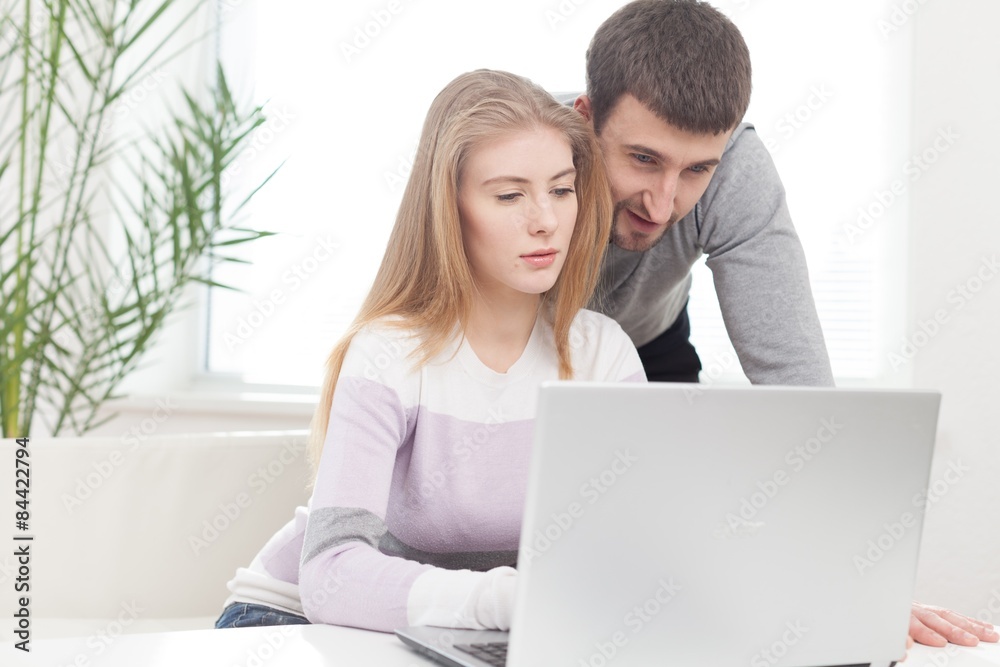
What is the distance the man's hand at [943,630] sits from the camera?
95 centimetres

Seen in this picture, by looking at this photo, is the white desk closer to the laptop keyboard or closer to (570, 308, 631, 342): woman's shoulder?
the laptop keyboard

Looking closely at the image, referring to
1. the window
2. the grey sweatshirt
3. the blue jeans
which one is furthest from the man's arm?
the window

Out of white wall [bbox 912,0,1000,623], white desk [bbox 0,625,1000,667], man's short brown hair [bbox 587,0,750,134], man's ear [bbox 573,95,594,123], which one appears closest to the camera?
white desk [bbox 0,625,1000,667]

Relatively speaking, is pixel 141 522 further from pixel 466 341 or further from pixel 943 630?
pixel 943 630

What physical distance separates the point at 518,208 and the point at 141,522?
82cm

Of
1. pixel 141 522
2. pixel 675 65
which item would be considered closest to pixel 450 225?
pixel 675 65

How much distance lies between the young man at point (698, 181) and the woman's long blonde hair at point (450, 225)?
74 millimetres

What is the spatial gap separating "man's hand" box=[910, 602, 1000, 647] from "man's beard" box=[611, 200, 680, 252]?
24.5 inches

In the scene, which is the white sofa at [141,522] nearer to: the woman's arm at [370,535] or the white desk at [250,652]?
the woman's arm at [370,535]

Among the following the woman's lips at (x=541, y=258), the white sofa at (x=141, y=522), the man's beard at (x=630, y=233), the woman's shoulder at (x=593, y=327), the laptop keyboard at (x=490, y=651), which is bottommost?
the white sofa at (x=141, y=522)

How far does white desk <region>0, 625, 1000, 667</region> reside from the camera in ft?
2.60

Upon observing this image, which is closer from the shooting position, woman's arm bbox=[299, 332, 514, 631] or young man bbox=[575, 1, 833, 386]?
woman's arm bbox=[299, 332, 514, 631]

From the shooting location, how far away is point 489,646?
795mm

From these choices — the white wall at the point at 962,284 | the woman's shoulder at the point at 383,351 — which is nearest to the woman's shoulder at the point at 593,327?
the woman's shoulder at the point at 383,351
